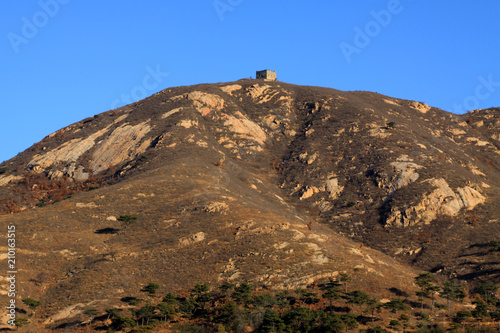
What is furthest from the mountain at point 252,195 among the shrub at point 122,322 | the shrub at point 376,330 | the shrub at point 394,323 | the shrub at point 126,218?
the shrub at point 376,330

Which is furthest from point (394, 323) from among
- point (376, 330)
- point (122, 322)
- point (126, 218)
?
point (126, 218)

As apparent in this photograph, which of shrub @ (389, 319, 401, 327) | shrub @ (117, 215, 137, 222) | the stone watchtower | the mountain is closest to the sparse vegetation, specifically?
shrub @ (389, 319, 401, 327)

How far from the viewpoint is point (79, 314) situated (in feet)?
186

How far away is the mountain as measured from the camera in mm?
65312

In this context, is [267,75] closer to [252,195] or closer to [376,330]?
[252,195]

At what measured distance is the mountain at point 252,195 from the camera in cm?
6531

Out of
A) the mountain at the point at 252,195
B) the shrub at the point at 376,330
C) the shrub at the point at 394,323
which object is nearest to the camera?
the shrub at the point at 376,330

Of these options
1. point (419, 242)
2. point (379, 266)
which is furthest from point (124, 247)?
point (419, 242)

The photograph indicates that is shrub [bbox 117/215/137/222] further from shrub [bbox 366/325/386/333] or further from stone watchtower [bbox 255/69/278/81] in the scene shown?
stone watchtower [bbox 255/69/278/81]

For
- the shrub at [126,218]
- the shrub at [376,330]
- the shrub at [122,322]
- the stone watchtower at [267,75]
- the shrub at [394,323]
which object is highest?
the stone watchtower at [267,75]

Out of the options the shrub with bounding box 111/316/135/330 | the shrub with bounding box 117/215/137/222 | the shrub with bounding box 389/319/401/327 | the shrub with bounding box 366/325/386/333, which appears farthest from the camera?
the shrub with bounding box 117/215/137/222

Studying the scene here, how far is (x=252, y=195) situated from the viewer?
9312 cm

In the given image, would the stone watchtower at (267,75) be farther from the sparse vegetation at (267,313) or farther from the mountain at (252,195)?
the sparse vegetation at (267,313)

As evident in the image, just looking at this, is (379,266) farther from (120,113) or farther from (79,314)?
(120,113)
